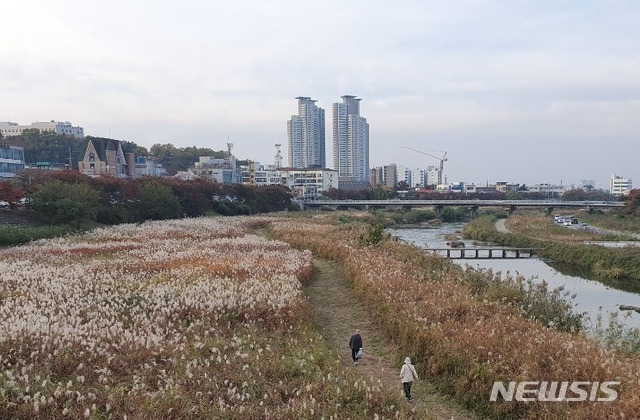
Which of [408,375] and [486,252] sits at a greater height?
[408,375]

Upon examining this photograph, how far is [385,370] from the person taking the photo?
11.6 meters

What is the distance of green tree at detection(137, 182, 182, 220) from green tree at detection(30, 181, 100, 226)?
10765 mm

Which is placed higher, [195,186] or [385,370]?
[195,186]

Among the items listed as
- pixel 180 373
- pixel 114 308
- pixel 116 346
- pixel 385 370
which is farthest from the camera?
pixel 114 308

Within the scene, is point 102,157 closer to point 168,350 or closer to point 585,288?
point 585,288

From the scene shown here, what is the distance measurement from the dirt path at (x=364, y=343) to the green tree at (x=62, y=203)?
2562 cm

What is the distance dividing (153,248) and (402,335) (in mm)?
18112

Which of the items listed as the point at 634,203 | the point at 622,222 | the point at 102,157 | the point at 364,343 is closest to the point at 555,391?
the point at 364,343

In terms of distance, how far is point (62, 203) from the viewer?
39062mm

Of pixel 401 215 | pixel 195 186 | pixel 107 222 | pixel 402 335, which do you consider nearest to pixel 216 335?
pixel 402 335

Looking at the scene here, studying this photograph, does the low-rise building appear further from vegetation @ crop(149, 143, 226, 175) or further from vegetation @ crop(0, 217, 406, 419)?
vegetation @ crop(0, 217, 406, 419)

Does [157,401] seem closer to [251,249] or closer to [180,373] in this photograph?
[180,373]

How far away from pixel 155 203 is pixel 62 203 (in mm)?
14156

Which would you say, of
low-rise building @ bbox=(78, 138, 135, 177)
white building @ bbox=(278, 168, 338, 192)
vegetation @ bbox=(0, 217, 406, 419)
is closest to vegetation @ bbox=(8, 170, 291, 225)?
low-rise building @ bbox=(78, 138, 135, 177)
